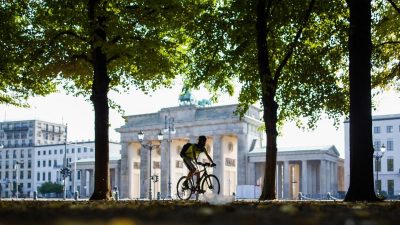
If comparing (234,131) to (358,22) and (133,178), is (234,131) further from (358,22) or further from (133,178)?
(358,22)

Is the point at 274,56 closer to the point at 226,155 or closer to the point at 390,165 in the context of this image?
the point at 226,155

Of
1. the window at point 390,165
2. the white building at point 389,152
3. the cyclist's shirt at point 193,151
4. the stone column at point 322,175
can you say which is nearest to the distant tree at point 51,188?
the stone column at point 322,175

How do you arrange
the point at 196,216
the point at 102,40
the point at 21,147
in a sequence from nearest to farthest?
the point at 196,216, the point at 102,40, the point at 21,147

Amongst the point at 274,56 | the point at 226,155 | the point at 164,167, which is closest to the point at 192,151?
the point at 274,56

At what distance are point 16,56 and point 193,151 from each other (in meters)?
9.13

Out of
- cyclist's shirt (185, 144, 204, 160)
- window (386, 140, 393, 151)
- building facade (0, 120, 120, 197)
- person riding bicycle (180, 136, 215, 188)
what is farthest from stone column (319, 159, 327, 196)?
cyclist's shirt (185, 144, 204, 160)

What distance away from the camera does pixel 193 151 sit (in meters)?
17.0

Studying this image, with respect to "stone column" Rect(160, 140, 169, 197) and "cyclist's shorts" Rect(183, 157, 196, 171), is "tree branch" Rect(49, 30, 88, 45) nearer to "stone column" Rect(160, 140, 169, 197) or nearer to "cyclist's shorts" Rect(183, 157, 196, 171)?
"cyclist's shorts" Rect(183, 157, 196, 171)

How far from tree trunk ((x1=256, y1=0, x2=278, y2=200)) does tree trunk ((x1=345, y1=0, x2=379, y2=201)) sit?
459 cm

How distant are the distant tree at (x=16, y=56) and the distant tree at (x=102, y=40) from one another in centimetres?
44

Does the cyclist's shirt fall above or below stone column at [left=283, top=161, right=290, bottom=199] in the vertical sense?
above

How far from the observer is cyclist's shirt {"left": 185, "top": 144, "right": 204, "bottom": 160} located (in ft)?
55.4

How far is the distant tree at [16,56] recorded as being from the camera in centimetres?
2233

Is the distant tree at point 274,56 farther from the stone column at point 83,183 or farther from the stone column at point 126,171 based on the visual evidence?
the stone column at point 83,183
